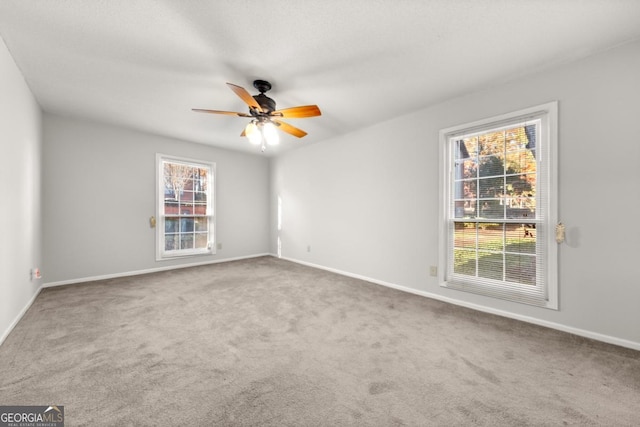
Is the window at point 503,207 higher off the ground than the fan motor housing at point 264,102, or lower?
lower

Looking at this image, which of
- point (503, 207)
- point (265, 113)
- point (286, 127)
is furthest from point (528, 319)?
point (265, 113)

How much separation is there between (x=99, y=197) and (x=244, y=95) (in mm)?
3493

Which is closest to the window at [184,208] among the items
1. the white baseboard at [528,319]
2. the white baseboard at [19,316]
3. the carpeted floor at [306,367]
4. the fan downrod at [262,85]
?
the white baseboard at [19,316]

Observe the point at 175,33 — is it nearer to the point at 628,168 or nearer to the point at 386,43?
the point at 386,43

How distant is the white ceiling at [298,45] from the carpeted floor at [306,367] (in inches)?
98.6

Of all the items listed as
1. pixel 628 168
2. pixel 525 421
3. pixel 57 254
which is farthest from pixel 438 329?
pixel 57 254

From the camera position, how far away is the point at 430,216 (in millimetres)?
3199

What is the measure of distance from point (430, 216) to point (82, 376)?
3.59 metres

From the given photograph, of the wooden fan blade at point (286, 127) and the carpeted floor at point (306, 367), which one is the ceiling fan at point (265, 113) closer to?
the wooden fan blade at point (286, 127)

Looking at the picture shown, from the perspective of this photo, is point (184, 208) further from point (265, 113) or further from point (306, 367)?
point (306, 367)

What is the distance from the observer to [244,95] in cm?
214

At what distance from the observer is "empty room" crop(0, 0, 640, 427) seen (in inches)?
60.1

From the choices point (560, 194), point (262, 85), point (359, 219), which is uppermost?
point (262, 85)

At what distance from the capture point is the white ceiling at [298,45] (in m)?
1.69
